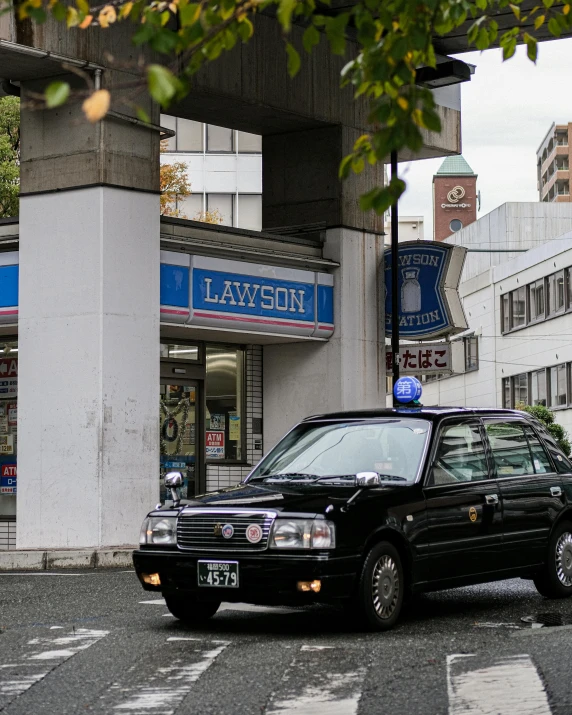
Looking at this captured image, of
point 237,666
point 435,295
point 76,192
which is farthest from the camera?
point 435,295

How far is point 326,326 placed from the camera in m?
20.6

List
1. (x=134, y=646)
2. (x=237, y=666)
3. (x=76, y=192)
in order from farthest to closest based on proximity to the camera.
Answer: (x=76, y=192), (x=134, y=646), (x=237, y=666)

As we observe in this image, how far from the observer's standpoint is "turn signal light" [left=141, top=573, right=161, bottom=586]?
949 cm

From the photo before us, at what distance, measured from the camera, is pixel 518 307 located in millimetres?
61125

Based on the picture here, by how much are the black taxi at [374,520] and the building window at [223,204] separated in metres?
39.8

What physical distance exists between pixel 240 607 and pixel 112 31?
873 centimetres

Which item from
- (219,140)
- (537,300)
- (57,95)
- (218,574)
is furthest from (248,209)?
(57,95)

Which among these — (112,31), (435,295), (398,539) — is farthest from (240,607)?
(435,295)

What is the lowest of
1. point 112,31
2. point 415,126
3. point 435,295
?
point 415,126

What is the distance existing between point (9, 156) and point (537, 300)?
3041 cm

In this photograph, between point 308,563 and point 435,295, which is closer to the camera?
point 308,563

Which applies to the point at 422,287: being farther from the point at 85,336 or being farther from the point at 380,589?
the point at 380,589

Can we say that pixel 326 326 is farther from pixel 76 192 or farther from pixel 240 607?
pixel 240 607

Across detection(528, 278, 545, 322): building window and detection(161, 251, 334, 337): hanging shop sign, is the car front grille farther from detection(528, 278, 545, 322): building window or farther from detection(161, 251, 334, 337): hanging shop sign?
detection(528, 278, 545, 322): building window
